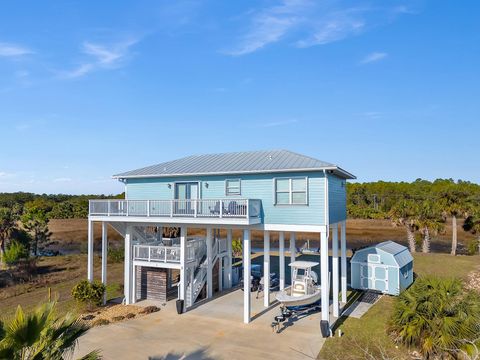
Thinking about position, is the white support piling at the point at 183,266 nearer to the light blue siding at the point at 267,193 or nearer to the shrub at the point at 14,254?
the light blue siding at the point at 267,193

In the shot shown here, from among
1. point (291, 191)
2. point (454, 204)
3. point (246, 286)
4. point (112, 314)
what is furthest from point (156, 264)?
point (454, 204)

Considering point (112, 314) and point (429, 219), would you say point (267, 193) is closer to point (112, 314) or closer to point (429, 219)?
point (112, 314)

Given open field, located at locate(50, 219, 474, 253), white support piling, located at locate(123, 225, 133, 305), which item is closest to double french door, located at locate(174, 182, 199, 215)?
white support piling, located at locate(123, 225, 133, 305)

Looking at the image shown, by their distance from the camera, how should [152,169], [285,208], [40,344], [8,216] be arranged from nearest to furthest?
[40,344] < [285,208] < [152,169] < [8,216]

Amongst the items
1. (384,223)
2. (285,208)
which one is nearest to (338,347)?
(285,208)

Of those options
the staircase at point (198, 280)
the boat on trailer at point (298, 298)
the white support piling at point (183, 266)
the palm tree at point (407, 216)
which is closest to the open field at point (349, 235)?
the palm tree at point (407, 216)

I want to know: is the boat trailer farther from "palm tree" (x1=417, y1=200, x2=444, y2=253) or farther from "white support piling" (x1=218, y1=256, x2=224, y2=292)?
"palm tree" (x1=417, y1=200, x2=444, y2=253)

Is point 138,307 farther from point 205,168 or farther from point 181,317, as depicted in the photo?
point 205,168
